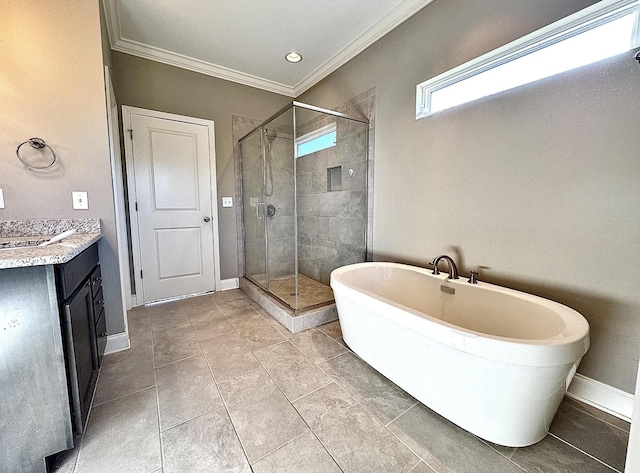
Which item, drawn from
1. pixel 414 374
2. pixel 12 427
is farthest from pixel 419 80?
pixel 12 427

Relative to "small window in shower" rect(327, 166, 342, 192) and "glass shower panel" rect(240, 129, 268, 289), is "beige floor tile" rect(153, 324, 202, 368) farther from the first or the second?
"small window in shower" rect(327, 166, 342, 192)

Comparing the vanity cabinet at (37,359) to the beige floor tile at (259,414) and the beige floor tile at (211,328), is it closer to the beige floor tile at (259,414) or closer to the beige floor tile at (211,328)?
the beige floor tile at (259,414)

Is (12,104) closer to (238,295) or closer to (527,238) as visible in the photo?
(238,295)

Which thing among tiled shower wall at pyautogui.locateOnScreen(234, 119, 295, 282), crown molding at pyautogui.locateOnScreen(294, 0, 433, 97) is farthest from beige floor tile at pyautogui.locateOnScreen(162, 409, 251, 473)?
crown molding at pyautogui.locateOnScreen(294, 0, 433, 97)

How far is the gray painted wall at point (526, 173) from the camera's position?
128 cm

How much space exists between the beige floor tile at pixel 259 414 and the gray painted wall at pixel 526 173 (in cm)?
149

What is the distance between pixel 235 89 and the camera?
321cm

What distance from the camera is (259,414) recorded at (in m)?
1.36

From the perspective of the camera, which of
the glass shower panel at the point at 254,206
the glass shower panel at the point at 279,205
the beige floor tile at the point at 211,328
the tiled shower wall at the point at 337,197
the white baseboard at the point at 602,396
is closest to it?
the white baseboard at the point at 602,396

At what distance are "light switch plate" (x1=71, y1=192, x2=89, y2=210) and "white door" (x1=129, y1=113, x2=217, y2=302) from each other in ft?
3.68

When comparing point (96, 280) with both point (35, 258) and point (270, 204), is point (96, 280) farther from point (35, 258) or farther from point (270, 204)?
point (270, 204)

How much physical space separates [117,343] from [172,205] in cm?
151

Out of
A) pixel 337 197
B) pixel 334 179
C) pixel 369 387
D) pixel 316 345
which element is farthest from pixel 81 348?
pixel 334 179

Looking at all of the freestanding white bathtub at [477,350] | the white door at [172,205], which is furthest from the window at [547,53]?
the white door at [172,205]
